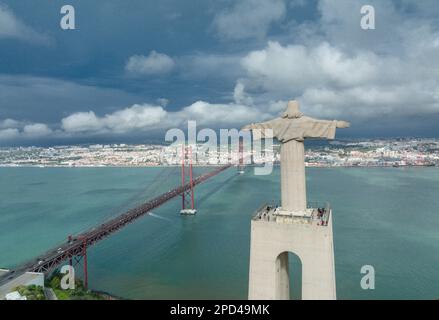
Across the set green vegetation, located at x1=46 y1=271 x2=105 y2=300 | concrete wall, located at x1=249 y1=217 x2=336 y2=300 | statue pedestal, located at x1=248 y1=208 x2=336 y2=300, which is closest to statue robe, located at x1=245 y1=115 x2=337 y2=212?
statue pedestal, located at x1=248 y1=208 x2=336 y2=300

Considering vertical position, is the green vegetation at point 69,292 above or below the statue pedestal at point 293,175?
below

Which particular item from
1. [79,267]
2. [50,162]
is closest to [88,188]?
[79,267]

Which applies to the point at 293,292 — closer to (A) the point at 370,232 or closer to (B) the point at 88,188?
(A) the point at 370,232

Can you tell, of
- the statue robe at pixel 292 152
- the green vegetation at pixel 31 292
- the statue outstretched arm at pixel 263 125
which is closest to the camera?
the statue robe at pixel 292 152

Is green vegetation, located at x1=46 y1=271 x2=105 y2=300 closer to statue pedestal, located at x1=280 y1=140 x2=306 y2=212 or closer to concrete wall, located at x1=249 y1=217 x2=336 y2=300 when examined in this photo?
concrete wall, located at x1=249 y1=217 x2=336 y2=300

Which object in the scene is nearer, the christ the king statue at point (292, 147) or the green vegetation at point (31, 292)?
the christ the king statue at point (292, 147)

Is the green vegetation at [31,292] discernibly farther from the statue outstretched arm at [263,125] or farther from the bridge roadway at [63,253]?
the statue outstretched arm at [263,125]

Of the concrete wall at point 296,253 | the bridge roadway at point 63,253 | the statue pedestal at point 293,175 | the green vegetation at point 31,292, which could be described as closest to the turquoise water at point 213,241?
the bridge roadway at point 63,253
